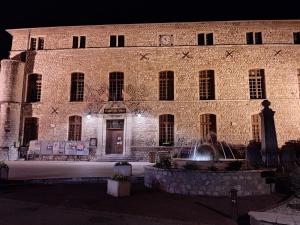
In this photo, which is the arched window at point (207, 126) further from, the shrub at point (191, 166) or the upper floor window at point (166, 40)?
the shrub at point (191, 166)

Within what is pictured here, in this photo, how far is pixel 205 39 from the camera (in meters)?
18.3

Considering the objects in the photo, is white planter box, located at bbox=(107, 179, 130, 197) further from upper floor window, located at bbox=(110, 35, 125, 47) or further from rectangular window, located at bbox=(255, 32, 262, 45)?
rectangular window, located at bbox=(255, 32, 262, 45)

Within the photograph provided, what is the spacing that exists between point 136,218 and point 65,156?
13654mm

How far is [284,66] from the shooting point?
57.9 feet

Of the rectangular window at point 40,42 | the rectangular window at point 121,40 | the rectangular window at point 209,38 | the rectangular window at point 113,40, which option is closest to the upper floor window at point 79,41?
the rectangular window at point 113,40

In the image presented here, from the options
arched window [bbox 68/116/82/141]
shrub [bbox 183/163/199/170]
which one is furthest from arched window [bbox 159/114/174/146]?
shrub [bbox 183/163/199/170]

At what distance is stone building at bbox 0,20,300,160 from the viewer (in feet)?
57.0

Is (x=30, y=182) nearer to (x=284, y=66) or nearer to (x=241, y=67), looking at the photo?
(x=241, y=67)

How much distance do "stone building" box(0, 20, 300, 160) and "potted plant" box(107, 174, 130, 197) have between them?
1032cm

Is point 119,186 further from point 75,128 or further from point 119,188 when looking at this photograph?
point 75,128

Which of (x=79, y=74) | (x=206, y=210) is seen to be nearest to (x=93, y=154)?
(x=79, y=74)

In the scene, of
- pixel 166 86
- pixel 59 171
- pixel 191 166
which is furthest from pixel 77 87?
pixel 191 166

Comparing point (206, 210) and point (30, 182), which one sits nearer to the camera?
point (206, 210)

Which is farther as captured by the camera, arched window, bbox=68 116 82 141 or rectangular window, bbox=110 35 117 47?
rectangular window, bbox=110 35 117 47
